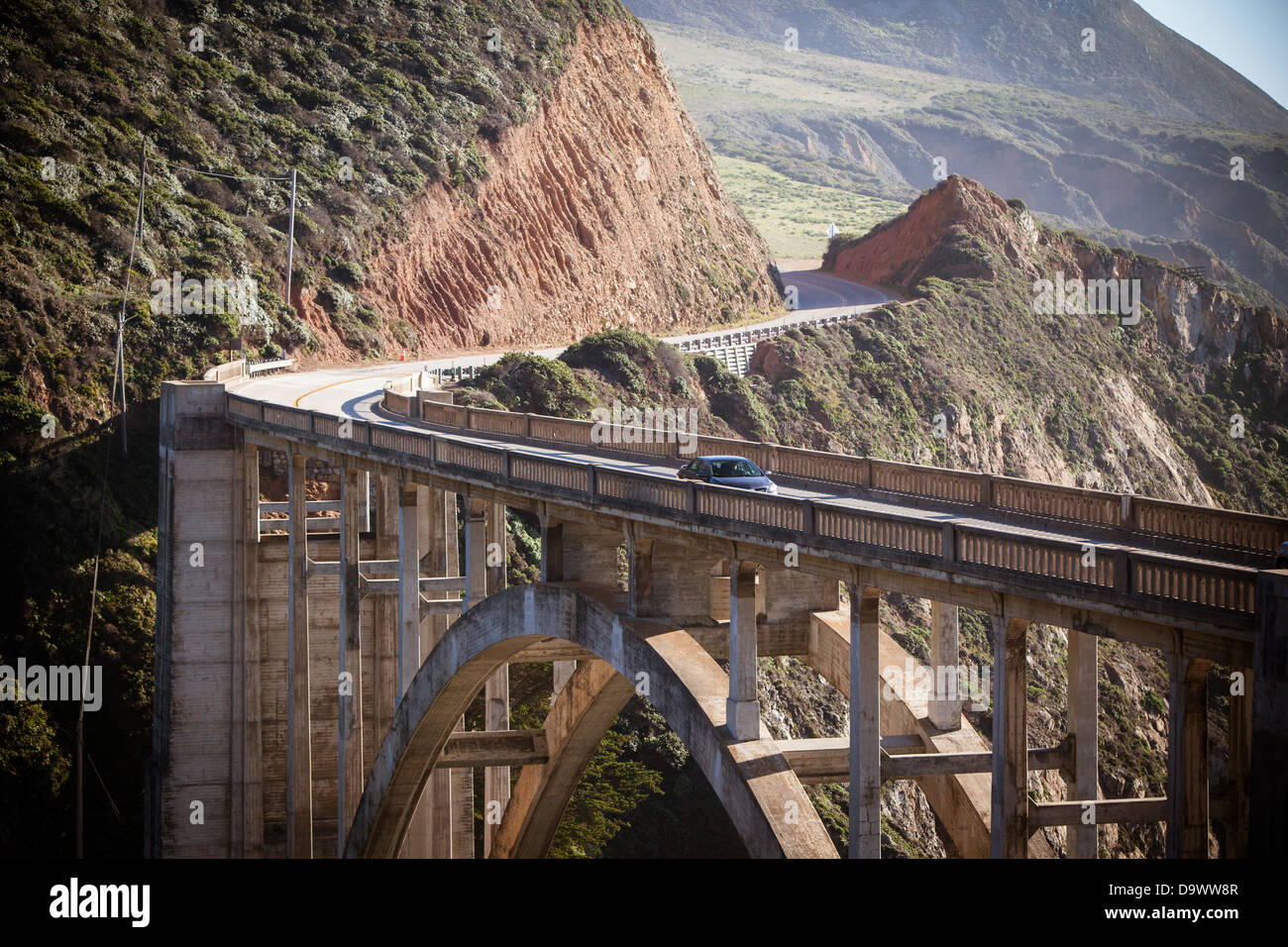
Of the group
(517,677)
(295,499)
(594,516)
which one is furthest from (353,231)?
(594,516)

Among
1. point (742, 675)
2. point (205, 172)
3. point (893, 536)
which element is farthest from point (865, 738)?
point (205, 172)

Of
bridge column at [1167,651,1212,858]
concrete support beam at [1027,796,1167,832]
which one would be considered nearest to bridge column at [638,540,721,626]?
concrete support beam at [1027,796,1167,832]

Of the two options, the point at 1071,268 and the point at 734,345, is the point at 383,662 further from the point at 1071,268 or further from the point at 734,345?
the point at 1071,268

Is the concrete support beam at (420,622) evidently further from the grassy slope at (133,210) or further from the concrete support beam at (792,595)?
the grassy slope at (133,210)

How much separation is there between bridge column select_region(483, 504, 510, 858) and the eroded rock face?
29091 millimetres

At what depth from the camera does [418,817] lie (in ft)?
109

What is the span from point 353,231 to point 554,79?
22.0 m

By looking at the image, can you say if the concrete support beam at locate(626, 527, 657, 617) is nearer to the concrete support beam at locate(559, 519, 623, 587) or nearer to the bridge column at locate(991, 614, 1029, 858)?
the concrete support beam at locate(559, 519, 623, 587)

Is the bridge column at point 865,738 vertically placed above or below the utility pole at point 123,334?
below

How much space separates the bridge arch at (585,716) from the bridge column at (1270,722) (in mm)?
5436

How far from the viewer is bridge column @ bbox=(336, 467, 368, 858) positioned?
94.2 feet

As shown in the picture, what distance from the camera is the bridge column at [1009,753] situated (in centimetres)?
1353

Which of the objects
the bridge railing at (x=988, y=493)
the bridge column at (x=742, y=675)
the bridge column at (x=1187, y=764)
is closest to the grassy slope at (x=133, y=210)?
the bridge railing at (x=988, y=493)
